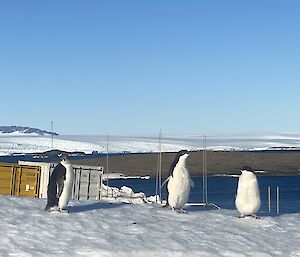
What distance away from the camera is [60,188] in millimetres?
14281

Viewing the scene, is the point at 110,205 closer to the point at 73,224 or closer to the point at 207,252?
the point at 73,224

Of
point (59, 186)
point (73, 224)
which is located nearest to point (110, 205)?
point (59, 186)

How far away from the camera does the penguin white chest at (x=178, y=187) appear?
1504 centimetres

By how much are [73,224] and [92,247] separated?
1755 mm

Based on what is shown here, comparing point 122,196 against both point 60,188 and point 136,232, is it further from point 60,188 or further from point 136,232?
point 136,232

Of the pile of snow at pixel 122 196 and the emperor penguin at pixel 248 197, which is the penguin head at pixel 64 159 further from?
the pile of snow at pixel 122 196

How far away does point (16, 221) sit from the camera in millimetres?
12625

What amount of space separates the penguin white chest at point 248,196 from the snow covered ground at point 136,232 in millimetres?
323

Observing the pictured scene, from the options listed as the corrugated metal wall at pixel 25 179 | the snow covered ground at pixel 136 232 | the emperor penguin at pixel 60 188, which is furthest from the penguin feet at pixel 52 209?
the corrugated metal wall at pixel 25 179

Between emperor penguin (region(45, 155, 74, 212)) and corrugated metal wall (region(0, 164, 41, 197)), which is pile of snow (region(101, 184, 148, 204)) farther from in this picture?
emperor penguin (region(45, 155, 74, 212))

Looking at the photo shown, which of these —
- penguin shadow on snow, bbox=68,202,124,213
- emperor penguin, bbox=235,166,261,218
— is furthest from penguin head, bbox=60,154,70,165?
emperor penguin, bbox=235,166,261,218

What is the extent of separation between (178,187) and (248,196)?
1.77m

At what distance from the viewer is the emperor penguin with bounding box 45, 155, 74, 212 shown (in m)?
14.0

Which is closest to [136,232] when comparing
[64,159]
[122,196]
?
[64,159]
